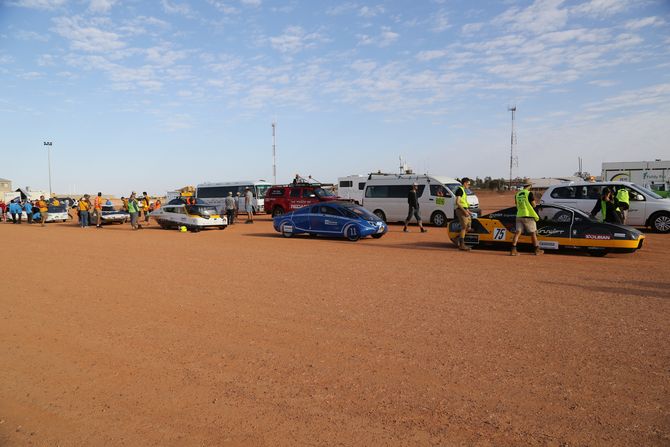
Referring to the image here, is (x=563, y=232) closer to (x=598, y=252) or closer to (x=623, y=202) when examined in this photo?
(x=598, y=252)

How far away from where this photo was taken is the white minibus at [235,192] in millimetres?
31750

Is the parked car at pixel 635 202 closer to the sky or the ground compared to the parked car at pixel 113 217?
closer to the sky

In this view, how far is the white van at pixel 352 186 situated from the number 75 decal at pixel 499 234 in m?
21.9

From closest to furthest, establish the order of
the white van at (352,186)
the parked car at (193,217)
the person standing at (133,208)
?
the parked car at (193,217) → the person standing at (133,208) → the white van at (352,186)

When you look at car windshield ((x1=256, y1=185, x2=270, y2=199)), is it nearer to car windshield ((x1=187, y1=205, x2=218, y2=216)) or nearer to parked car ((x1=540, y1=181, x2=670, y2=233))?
car windshield ((x1=187, y1=205, x2=218, y2=216))

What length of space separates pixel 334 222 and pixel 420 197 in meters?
6.03

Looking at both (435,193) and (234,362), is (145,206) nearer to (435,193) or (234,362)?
(435,193)

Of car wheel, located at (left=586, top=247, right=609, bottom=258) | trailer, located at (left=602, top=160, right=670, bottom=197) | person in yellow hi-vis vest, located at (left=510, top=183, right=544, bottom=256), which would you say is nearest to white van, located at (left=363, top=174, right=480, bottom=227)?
car wheel, located at (left=586, top=247, right=609, bottom=258)

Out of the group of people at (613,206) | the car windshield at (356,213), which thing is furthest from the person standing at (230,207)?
the group of people at (613,206)

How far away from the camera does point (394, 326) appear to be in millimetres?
5875

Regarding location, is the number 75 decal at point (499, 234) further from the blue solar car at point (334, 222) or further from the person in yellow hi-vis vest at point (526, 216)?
the blue solar car at point (334, 222)

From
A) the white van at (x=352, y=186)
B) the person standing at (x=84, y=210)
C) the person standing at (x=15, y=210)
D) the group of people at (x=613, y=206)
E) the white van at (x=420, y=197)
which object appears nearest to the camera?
the group of people at (x=613, y=206)

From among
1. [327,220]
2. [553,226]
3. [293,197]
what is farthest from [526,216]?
[293,197]

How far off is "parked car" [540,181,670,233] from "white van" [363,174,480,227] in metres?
3.75
